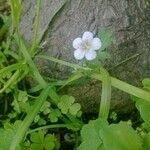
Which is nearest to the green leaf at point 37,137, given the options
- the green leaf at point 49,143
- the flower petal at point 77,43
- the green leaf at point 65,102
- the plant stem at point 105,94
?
the green leaf at point 49,143

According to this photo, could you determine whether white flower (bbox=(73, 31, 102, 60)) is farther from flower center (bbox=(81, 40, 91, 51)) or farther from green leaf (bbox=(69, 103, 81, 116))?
green leaf (bbox=(69, 103, 81, 116))

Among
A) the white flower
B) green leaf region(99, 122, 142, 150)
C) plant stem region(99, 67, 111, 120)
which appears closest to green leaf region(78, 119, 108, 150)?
green leaf region(99, 122, 142, 150)

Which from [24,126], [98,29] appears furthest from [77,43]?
[24,126]

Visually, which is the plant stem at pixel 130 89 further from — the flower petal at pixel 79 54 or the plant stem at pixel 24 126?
the plant stem at pixel 24 126

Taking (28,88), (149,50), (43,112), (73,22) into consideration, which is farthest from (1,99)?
(149,50)

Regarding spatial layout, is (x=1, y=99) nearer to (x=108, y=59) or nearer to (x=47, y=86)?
(x=47, y=86)
